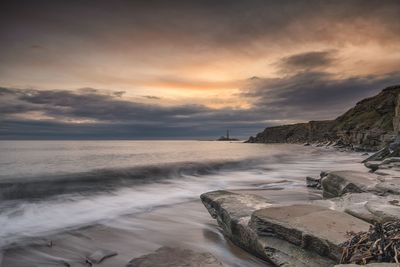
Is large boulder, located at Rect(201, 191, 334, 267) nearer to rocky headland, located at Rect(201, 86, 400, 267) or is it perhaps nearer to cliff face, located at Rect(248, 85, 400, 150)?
rocky headland, located at Rect(201, 86, 400, 267)

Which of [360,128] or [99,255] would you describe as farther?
[360,128]

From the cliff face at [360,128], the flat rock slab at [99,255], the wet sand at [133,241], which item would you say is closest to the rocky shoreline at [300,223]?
the wet sand at [133,241]

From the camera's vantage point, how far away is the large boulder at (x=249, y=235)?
394cm

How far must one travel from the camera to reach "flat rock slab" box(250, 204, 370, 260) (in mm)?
3814

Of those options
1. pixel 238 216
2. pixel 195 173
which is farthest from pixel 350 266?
pixel 195 173

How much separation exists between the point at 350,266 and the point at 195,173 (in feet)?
56.6

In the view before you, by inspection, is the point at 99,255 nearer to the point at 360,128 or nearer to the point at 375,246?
the point at 375,246

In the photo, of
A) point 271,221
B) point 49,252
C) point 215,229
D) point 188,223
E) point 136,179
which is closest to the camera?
point 271,221

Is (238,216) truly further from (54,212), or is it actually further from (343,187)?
(54,212)

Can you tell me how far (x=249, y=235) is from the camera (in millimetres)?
4906

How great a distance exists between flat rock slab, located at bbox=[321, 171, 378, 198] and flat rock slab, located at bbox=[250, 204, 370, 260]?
10.0ft

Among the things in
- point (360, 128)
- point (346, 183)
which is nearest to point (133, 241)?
point (346, 183)

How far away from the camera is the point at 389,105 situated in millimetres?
56312

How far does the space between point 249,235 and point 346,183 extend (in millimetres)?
4262
